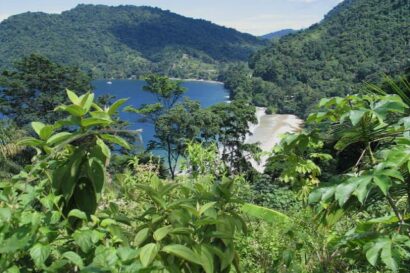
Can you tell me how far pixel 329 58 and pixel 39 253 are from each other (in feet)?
247

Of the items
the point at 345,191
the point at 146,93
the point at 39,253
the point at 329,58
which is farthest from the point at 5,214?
the point at 146,93

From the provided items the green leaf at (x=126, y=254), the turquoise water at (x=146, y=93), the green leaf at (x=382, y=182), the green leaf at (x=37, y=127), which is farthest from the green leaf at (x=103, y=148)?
the turquoise water at (x=146, y=93)

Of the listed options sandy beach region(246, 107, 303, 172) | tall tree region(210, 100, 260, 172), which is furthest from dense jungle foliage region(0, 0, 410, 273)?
sandy beach region(246, 107, 303, 172)

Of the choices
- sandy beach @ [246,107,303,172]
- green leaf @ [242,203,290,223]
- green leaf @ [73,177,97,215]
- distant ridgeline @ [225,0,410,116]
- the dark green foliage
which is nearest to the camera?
green leaf @ [73,177,97,215]

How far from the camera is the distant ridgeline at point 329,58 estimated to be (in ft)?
195

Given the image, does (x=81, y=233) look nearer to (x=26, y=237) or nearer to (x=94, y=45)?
(x=26, y=237)

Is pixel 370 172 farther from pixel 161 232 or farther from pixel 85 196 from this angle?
pixel 85 196

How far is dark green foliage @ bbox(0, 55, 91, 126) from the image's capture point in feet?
77.3

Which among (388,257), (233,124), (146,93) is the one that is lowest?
(146,93)

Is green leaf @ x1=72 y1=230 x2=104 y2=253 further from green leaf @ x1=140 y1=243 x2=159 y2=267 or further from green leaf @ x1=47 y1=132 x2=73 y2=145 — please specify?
green leaf @ x1=47 y1=132 x2=73 y2=145

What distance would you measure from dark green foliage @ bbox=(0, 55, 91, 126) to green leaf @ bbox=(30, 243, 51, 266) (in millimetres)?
23439

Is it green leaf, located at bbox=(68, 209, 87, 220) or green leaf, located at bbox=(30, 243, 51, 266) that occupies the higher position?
green leaf, located at bbox=(68, 209, 87, 220)

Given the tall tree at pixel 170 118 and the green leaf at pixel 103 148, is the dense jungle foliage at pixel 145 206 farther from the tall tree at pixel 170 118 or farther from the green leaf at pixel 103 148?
the tall tree at pixel 170 118

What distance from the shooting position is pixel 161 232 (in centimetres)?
105
